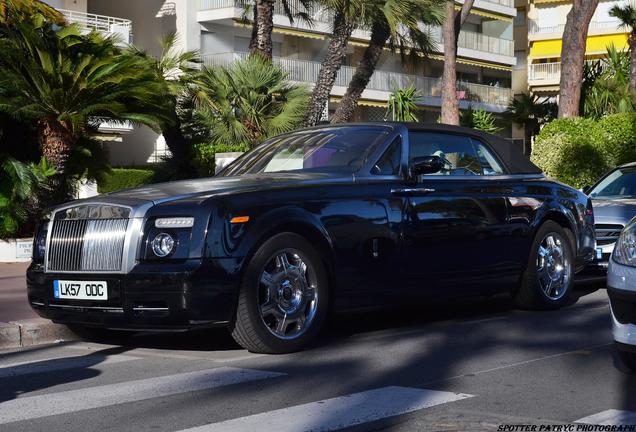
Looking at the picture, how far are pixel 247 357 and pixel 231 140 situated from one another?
49.4 ft

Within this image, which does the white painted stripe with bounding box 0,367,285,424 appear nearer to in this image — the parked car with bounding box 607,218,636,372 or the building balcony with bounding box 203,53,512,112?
the parked car with bounding box 607,218,636,372

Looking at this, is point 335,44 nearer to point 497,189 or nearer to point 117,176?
point 117,176

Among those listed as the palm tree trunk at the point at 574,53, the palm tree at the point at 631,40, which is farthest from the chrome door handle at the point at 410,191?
the palm tree at the point at 631,40

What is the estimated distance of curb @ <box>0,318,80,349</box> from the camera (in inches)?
344

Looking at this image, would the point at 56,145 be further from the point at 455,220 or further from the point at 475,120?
the point at 475,120

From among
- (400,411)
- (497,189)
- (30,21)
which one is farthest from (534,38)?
(400,411)

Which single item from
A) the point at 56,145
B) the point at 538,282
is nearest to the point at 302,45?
the point at 56,145

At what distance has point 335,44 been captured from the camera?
1000 inches

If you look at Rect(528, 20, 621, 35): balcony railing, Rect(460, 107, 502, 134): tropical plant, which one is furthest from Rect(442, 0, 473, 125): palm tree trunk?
Rect(528, 20, 621, 35): balcony railing

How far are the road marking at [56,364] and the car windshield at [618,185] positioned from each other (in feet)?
24.3

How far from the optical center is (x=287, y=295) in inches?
307

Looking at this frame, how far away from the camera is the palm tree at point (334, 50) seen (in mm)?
22719

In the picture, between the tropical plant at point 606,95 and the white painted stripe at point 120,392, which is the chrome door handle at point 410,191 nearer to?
the white painted stripe at point 120,392

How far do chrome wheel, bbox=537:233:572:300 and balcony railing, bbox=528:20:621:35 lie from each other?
53496 mm
